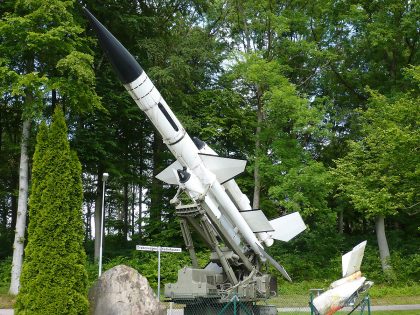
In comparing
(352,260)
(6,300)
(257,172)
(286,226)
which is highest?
(257,172)

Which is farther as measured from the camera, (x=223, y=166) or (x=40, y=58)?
(x=40, y=58)

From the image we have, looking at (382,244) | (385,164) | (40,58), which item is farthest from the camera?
(382,244)

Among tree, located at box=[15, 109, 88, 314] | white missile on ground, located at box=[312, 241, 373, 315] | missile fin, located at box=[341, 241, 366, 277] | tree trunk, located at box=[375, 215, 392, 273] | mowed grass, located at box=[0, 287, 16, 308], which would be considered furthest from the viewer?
tree trunk, located at box=[375, 215, 392, 273]

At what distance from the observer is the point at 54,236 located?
909cm

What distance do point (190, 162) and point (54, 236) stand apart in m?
3.11

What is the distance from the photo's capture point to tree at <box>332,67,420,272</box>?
17.3m

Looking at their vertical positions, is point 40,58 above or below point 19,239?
above

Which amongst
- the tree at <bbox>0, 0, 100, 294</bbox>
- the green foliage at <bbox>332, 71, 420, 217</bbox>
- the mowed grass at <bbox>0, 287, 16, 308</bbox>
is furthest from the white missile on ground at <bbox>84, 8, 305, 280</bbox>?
the green foliage at <bbox>332, 71, 420, 217</bbox>

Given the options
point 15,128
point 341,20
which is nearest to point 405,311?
point 341,20

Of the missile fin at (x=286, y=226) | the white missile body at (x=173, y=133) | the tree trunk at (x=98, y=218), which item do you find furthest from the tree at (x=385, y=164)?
the tree trunk at (x=98, y=218)

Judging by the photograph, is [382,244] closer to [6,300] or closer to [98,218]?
[98,218]

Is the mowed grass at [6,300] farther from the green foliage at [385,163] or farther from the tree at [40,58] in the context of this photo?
the green foliage at [385,163]

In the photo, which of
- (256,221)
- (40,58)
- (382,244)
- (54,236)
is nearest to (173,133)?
(256,221)

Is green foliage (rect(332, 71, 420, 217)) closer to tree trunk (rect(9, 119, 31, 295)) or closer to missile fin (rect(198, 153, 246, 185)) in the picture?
missile fin (rect(198, 153, 246, 185))
